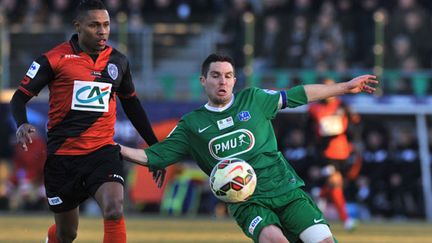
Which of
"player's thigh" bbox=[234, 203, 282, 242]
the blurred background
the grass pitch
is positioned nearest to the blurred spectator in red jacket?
the blurred background

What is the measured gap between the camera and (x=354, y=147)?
18891 mm

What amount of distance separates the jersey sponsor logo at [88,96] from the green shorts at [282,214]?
1.48m

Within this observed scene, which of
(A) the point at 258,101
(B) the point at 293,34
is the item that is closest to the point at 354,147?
(B) the point at 293,34

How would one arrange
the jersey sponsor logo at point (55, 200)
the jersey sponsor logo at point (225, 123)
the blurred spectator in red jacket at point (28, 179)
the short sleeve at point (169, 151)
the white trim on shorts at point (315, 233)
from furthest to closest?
1. the blurred spectator in red jacket at point (28, 179)
2. the jersey sponsor logo at point (55, 200)
3. the short sleeve at point (169, 151)
4. the jersey sponsor logo at point (225, 123)
5. the white trim on shorts at point (315, 233)

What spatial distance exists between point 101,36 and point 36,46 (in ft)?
35.3

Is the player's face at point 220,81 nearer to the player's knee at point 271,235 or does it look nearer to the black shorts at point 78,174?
the black shorts at point 78,174

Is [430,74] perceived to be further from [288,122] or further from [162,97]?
[162,97]

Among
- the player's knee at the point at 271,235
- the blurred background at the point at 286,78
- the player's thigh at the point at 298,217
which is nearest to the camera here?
the player's knee at the point at 271,235

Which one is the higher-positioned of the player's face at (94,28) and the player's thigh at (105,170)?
the player's face at (94,28)

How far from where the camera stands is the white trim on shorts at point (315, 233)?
7359 millimetres

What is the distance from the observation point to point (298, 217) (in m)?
7.47

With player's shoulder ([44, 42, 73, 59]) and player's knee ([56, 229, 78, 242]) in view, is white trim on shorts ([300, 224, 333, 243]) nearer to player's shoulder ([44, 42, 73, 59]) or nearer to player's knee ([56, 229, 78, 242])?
player's knee ([56, 229, 78, 242])

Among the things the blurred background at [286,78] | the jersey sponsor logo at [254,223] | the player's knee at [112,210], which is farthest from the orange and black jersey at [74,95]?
the blurred background at [286,78]

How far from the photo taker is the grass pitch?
13.0m
